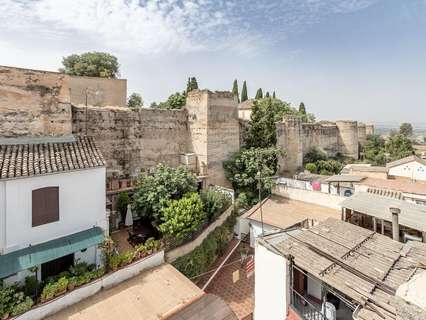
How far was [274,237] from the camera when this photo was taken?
28.3 ft

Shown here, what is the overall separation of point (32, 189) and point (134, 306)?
5571 mm

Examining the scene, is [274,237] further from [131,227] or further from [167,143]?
[167,143]

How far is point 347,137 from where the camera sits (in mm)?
40625

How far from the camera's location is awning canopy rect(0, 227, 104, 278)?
8.05m

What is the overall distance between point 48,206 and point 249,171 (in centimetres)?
1328

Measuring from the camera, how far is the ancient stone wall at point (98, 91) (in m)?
21.4

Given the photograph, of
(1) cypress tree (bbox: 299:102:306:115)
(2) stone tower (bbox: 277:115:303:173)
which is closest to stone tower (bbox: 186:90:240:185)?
(2) stone tower (bbox: 277:115:303:173)

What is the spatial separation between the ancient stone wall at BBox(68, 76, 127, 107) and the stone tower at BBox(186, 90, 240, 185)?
8.10 meters

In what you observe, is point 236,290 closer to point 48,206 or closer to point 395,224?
point 395,224

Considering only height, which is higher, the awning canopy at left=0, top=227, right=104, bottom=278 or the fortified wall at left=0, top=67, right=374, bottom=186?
the fortified wall at left=0, top=67, right=374, bottom=186

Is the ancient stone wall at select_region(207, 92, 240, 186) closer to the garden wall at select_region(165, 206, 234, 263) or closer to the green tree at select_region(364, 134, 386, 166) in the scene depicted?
the garden wall at select_region(165, 206, 234, 263)

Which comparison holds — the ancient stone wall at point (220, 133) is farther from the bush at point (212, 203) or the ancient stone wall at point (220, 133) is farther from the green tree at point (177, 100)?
the green tree at point (177, 100)

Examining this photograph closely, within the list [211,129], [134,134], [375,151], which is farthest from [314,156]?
[134,134]

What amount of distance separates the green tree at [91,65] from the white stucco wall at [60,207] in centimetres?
2357
